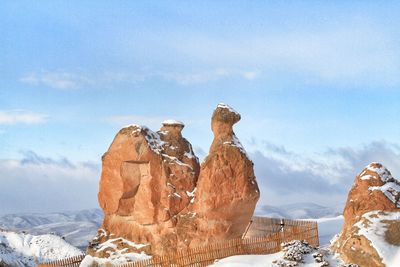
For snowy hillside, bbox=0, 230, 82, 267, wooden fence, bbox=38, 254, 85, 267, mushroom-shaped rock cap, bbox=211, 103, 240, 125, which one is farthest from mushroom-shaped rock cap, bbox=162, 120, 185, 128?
snowy hillside, bbox=0, 230, 82, 267

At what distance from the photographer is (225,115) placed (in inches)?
1121

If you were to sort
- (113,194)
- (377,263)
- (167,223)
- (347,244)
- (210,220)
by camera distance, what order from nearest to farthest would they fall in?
(377,263), (347,244), (210,220), (167,223), (113,194)

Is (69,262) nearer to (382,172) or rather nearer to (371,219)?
(371,219)

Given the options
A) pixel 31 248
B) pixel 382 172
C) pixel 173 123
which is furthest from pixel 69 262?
pixel 31 248

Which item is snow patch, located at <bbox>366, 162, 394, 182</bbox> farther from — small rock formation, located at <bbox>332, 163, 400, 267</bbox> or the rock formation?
the rock formation

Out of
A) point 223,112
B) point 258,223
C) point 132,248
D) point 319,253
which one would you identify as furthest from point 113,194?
point 319,253

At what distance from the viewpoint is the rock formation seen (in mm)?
27156

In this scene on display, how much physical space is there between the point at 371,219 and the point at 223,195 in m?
7.78

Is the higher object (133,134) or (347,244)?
(133,134)

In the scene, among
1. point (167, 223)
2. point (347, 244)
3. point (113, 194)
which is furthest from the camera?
point (113, 194)

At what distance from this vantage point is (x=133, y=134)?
30.8 m

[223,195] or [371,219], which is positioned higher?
[223,195]

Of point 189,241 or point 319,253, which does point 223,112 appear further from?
point 319,253

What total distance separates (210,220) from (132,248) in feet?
19.6
